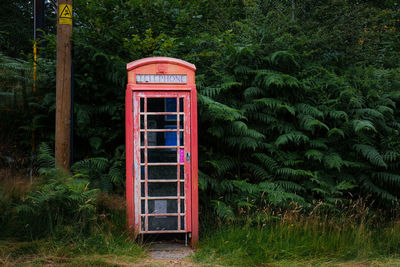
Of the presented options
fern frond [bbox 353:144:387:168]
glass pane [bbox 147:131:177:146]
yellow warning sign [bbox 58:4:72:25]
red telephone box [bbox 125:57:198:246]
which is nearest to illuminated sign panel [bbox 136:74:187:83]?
red telephone box [bbox 125:57:198:246]

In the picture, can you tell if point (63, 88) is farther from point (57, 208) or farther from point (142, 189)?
point (142, 189)

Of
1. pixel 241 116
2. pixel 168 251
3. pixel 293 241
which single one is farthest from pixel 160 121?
pixel 293 241

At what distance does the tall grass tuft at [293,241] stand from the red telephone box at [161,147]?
449mm

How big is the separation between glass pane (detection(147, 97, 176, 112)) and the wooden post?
1340 mm

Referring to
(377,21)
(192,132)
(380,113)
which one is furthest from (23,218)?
(377,21)

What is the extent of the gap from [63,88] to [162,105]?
1.52m

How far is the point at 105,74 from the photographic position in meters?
5.67

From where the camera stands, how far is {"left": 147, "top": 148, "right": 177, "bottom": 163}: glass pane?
4375 millimetres

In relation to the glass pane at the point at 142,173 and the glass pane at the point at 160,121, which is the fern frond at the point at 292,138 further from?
the glass pane at the point at 142,173

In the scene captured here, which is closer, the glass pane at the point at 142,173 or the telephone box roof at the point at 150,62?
the telephone box roof at the point at 150,62

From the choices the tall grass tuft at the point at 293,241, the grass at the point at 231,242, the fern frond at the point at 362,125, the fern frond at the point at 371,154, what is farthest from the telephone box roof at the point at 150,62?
the fern frond at the point at 371,154

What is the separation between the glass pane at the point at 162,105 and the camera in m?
4.35

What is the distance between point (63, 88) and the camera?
189 inches

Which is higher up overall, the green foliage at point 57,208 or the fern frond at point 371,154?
the fern frond at point 371,154
